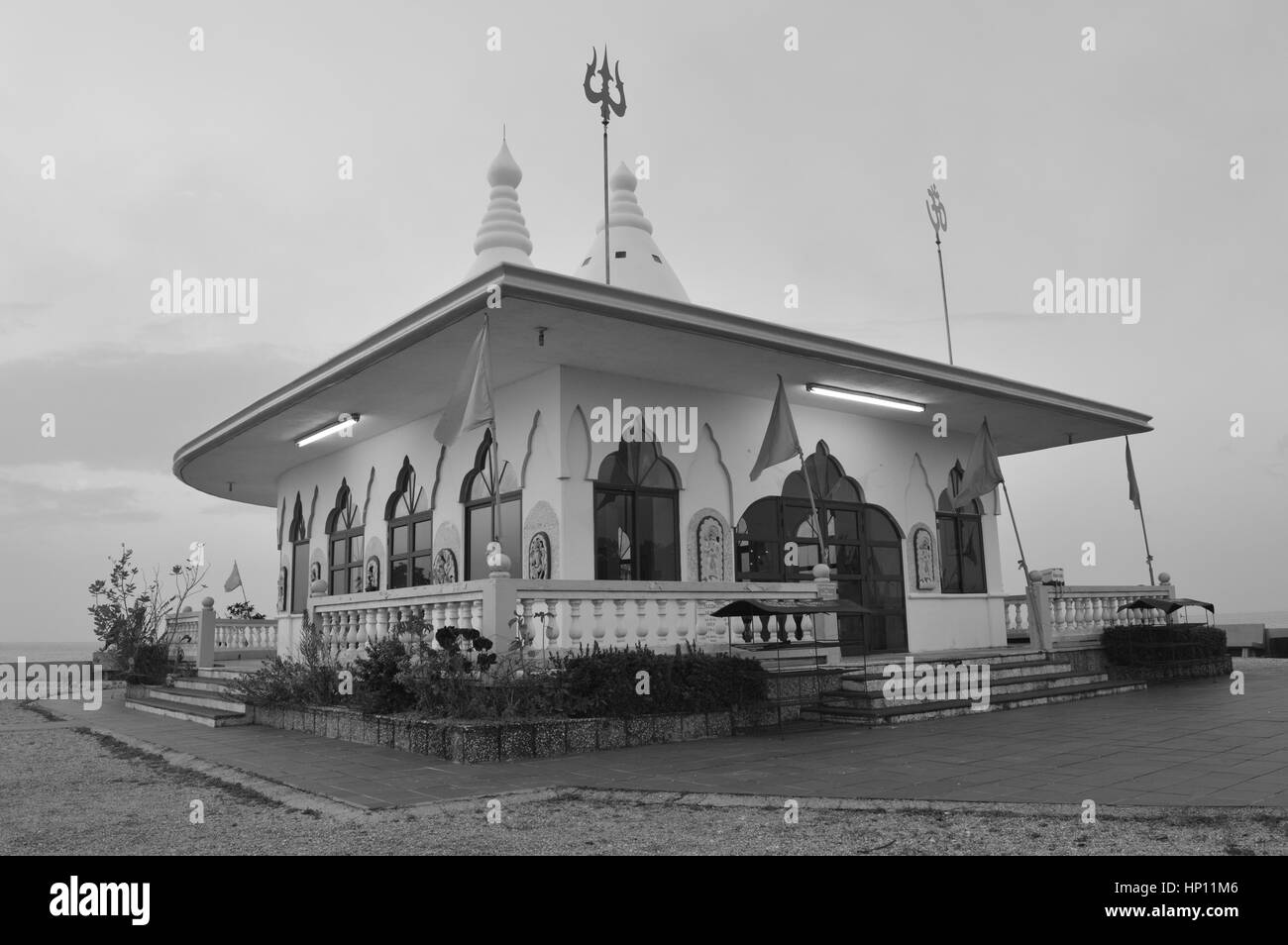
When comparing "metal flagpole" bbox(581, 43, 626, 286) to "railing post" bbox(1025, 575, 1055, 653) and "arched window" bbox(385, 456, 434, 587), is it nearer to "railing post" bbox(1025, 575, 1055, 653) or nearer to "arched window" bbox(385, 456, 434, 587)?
"arched window" bbox(385, 456, 434, 587)

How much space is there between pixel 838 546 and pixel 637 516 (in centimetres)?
373

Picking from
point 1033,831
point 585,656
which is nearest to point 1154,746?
point 1033,831

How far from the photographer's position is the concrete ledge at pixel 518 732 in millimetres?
8258

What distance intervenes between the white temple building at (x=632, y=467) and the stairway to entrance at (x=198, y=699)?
4.55 ft

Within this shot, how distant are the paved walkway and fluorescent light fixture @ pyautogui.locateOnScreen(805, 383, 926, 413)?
16.2ft

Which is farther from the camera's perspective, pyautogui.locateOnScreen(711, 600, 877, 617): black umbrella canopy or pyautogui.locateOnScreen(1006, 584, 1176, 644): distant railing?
pyautogui.locateOnScreen(1006, 584, 1176, 644): distant railing

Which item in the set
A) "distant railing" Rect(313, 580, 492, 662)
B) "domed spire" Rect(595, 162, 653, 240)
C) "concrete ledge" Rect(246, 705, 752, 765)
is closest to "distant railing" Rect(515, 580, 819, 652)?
"distant railing" Rect(313, 580, 492, 662)

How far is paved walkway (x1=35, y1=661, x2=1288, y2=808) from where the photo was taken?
6.28 metres

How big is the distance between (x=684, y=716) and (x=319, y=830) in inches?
177

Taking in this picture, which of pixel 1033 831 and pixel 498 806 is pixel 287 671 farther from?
pixel 1033 831

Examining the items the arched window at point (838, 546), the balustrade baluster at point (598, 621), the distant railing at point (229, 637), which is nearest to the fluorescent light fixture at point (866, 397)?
the arched window at point (838, 546)

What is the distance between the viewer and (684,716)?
9.50m

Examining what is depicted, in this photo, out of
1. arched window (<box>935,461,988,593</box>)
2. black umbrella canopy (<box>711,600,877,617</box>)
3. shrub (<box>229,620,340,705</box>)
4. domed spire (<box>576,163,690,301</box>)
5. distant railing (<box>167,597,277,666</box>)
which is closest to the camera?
black umbrella canopy (<box>711,600,877,617</box>)

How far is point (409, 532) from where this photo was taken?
52.0 feet
